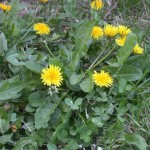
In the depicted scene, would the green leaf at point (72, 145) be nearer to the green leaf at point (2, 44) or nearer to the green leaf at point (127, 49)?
the green leaf at point (127, 49)

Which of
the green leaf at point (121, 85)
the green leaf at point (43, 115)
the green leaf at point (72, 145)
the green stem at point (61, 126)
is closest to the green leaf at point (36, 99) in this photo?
the green leaf at point (43, 115)

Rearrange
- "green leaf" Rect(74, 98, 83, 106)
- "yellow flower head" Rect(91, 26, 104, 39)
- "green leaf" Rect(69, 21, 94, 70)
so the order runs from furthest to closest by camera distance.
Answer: "yellow flower head" Rect(91, 26, 104, 39) < "green leaf" Rect(69, 21, 94, 70) < "green leaf" Rect(74, 98, 83, 106)

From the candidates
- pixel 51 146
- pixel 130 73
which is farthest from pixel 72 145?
pixel 130 73

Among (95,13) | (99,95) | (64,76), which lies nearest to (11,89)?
(64,76)

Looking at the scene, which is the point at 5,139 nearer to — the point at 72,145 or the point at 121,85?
the point at 72,145

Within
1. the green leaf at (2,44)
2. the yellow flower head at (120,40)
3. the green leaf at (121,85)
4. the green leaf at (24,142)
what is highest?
the yellow flower head at (120,40)

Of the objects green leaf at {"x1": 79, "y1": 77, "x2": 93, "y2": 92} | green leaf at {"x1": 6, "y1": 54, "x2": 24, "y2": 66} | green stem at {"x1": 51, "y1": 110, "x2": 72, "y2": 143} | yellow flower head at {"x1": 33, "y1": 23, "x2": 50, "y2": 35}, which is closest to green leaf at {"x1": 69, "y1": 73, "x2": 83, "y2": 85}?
green leaf at {"x1": 79, "y1": 77, "x2": 93, "y2": 92}

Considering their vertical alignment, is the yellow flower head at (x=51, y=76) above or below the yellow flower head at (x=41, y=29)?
below

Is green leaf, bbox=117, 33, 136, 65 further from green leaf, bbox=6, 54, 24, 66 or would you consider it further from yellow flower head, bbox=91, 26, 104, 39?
green leaf, bbox=6, 54, 24, 66
